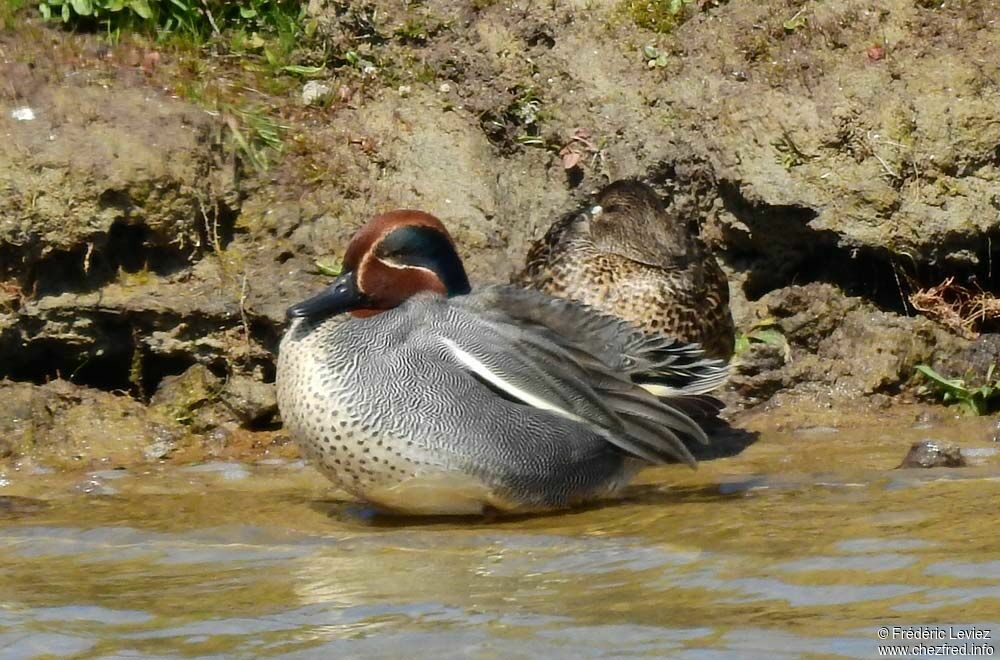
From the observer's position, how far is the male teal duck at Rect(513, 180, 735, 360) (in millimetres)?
6957

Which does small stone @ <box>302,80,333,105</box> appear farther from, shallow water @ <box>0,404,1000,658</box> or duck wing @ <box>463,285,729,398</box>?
duck wing @ <box>463,285,729,398</box>

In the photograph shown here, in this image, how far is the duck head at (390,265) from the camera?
5875 mm

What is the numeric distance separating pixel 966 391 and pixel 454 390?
7.75 ft

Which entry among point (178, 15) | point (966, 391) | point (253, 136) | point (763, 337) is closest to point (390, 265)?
point (253, 136)

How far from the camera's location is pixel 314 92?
25.7 ft

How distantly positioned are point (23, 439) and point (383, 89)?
224 centimetres

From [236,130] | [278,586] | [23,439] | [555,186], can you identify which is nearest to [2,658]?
[278,586]

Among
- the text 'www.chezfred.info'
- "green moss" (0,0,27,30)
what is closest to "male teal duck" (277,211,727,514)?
the text 'www.chezfred.info'

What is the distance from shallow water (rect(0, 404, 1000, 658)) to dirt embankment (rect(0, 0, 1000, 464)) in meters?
0.70

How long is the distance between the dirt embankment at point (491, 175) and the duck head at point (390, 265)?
125 cm

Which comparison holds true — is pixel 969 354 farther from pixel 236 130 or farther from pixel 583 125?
pixel 236 130

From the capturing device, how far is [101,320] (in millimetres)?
7059

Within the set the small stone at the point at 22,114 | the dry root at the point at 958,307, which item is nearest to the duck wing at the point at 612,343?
the dry root at the point at 958,307

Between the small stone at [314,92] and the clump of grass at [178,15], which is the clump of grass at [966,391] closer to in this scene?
the small stone at [314,92]
